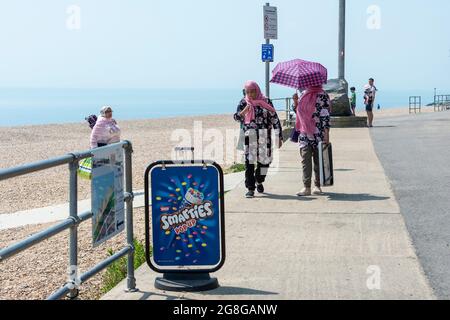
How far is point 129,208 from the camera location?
6.30 m

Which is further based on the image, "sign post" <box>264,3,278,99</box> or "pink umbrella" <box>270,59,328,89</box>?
"sign post" <box>264,3,278,99</box>

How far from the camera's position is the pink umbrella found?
35.8 ft

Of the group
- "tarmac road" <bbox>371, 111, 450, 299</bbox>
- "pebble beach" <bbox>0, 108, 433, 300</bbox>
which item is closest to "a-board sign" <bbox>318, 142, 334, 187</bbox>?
"tarmac road" <bbox>371, 111, 450, 299</bbox>

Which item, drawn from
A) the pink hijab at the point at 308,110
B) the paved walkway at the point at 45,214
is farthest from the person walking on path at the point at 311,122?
the paved walkway at the point at 45,214

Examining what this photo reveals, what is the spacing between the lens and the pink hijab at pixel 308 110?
10922 millimetres

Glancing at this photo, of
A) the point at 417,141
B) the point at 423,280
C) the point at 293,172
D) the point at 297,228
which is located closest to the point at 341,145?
the point at 417,141

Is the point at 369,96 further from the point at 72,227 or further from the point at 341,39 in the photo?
the point at 72,227

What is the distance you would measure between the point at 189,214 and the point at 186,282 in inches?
21.2

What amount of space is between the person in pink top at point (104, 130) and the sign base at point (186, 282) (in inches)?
269

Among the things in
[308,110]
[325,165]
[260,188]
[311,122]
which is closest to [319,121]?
[311,122]

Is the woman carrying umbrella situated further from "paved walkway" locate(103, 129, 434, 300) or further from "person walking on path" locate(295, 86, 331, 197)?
"paved walkway" locate(103, 129, 434, 300)

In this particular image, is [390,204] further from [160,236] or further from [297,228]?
[160,236]

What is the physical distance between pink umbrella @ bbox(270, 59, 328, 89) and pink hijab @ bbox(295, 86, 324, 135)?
0.10 meters

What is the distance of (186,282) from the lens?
6.23 meters
